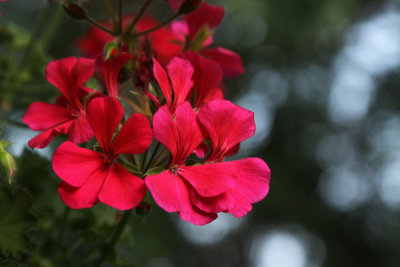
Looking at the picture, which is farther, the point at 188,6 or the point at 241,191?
the point at 188,6

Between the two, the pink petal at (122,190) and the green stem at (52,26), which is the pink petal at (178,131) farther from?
the green stem at (52,26)

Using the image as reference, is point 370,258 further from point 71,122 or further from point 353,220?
point 71,122

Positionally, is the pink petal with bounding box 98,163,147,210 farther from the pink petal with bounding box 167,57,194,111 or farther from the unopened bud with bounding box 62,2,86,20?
the unopened bud with bounding box 62,2,86,20

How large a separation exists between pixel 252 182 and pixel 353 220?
4996mm

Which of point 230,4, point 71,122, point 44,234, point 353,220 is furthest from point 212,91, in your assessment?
point 353,220

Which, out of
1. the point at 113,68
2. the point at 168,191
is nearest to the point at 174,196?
the point at 168,191

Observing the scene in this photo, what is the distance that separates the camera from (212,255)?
5.44m

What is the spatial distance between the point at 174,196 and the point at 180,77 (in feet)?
0.57

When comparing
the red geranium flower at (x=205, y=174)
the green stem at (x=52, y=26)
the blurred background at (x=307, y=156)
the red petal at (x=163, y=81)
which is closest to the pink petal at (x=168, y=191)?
the red geranium flower at (x=205, y=174)

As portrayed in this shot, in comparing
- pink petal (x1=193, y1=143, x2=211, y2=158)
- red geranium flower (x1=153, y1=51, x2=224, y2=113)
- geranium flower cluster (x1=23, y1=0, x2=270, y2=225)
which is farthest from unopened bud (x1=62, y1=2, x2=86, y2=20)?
pink petal (x1=193, y1=143, x2=211, y2=158)

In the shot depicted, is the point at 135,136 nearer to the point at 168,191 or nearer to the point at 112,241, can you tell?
the point at 168,191

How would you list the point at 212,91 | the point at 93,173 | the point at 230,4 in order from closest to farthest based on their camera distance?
1. the point at 93,173
2. the point at 212,91
3. the point at 230,4

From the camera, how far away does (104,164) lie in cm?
56

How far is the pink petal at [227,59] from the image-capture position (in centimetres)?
76
